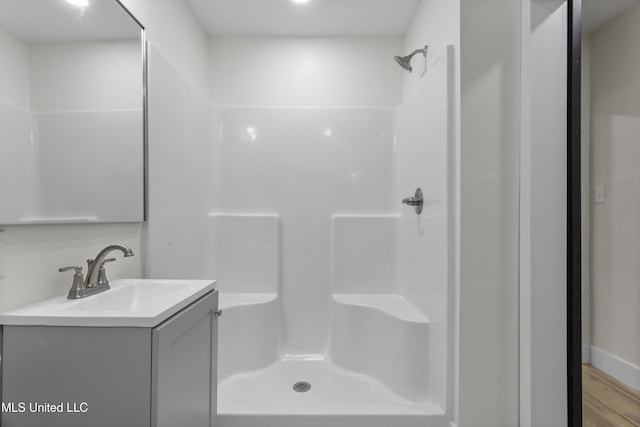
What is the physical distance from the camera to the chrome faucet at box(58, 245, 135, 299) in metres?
1.09

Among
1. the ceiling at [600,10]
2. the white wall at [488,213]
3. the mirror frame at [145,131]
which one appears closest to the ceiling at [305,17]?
the mirror frame at [145,131]

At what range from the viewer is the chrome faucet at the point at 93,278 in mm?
1094

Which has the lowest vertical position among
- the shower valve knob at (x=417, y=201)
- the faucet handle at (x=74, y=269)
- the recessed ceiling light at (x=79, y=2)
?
the faucet handle at (x=74, y=269)

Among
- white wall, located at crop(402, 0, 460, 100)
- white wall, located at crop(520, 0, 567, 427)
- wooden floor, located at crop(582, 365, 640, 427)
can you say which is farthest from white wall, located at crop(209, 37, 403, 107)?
wooden floor, located at crop(582, 365, 640, 427)

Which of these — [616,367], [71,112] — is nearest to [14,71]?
[71,112]

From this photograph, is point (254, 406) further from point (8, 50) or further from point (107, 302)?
point (8, 50)

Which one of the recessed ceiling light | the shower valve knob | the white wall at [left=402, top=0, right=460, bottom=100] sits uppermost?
the white wall at [left=402, top=0, right=460, bottom=100]

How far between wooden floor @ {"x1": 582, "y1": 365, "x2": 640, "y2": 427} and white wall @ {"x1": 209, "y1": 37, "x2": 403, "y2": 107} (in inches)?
86.9

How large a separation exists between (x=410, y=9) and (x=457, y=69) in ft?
3.18

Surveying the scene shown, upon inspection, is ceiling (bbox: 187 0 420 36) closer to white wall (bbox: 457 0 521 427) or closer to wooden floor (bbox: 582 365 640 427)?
white wall (bbox: 457 0 521 427)

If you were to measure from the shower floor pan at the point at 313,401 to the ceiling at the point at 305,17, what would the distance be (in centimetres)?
229

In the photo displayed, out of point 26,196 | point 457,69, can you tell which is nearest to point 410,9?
point 457,69

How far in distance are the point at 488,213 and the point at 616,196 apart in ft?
4.61

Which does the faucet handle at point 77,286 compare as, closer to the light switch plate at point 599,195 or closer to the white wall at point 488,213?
the white wall at point 488,213
